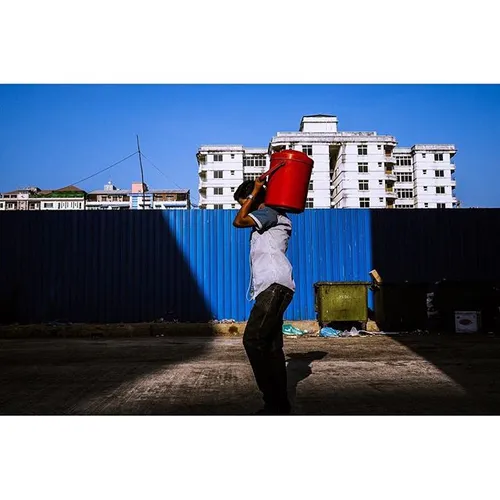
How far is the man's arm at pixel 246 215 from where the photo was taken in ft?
11.6

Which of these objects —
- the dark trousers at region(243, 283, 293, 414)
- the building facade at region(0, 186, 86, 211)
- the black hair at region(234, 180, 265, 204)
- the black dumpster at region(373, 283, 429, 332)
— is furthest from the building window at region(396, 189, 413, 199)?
the dark trousers at region(243, 283, 293, 414)

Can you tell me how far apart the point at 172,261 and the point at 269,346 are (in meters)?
8.59

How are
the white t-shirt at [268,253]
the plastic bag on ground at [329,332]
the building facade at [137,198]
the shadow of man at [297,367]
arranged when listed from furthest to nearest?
the building facade at [137,198], the plastic bag on ground at [329,332], the shadow of man at [297,367], the white t-shirt at [268,253]

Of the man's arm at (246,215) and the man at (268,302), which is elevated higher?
the man's arm at (246,215)

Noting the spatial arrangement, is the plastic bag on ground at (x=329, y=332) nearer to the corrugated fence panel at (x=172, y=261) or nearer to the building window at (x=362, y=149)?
the corrugated fence panel at (x=172, y=261)

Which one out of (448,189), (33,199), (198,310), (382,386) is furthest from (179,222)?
(33,199)

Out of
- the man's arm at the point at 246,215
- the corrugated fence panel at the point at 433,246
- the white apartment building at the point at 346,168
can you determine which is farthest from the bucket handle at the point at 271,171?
the white apartment building at the point at 346,168

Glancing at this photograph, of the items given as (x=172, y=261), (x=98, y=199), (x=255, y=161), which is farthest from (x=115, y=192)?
(x=172, y=261)

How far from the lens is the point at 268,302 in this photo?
11.0ft

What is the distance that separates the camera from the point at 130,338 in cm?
1045

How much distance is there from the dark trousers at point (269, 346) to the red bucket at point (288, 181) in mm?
714

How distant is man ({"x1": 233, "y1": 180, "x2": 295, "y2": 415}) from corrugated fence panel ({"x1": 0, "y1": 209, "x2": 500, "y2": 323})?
8.10m

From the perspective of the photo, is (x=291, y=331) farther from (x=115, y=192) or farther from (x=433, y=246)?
(x=115, y=192)

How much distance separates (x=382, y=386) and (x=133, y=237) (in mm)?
8346
